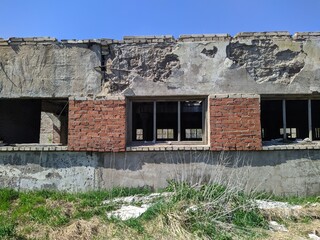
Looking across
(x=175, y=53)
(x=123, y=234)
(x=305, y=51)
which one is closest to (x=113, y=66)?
(x=175, y=53)

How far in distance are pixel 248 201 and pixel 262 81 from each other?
9.81 ft

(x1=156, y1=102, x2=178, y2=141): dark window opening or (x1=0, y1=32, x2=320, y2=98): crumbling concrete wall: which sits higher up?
(x1=0, y1=32, x2=320, y2=98): crumbling concrete wall

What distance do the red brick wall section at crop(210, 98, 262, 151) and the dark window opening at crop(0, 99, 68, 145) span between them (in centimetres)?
403

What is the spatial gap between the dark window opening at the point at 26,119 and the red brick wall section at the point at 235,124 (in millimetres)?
4029

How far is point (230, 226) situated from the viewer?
505cm

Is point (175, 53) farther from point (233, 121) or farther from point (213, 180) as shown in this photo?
point (213, 180)

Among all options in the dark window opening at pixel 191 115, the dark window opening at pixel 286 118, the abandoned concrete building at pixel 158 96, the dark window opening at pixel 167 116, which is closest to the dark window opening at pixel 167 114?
the dark window opening at pixel 167 116

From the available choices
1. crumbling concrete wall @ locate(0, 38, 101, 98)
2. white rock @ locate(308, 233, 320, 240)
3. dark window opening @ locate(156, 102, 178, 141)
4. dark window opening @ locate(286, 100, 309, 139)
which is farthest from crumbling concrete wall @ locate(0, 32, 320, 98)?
white rock @ locate(308, 233, 320, 240)

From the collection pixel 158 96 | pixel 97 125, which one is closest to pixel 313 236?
pixel 158 96

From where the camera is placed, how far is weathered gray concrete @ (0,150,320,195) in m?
7.15

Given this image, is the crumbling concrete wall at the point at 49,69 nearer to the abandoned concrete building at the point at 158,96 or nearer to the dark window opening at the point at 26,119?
the abandoned concrete building at the point at 158,96

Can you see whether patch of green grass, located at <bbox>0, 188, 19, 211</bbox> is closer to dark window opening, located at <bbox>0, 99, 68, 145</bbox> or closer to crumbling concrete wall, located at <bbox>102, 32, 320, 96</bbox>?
dark window opening, located at <bbox>0, 99, 68, 145</bbox>

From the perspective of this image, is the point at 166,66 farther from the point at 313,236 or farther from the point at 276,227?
the point at 313,236

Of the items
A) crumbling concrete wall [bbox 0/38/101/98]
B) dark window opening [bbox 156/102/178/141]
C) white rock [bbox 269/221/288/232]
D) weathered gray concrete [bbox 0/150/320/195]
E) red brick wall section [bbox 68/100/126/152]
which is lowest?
white rock [bbox 269/221/288/232]
